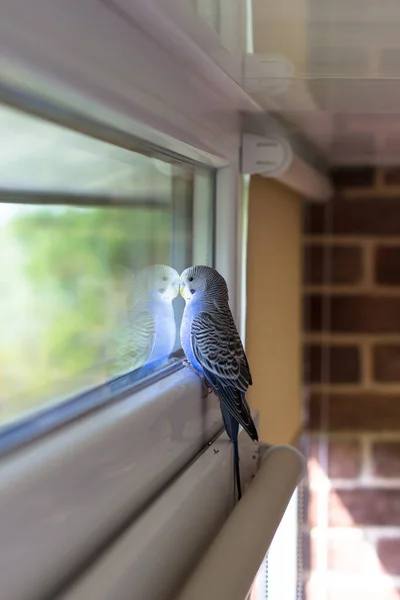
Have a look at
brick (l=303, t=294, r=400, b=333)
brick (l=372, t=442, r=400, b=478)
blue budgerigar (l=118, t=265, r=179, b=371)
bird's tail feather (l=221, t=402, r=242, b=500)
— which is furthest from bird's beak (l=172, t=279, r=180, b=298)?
brick (l=372, t=442, r=400, b=478)

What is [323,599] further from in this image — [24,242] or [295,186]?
[24,242]

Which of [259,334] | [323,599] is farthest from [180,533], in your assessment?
[323,599]

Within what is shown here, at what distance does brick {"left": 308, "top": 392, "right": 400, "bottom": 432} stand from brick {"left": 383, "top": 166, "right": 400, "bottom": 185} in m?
0.40

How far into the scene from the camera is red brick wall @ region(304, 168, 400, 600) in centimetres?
132

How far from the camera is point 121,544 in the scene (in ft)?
1.47

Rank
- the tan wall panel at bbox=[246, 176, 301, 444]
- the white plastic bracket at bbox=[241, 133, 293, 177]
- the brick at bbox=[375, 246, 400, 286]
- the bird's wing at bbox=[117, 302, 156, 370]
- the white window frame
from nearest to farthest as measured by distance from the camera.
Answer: the white window frame, the bird's wing at bbox=[117, 302, 156, 370], the white plastic bracket at bbox=[241, 133, 293, 177], the tan wall panel at bbox=[246, 176, 301, 444], the brick at bbox=[375, 246, 400, 286]

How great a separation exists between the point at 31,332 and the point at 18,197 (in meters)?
0.08

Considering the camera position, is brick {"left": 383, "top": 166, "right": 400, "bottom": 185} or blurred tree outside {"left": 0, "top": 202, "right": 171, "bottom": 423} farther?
brick {"left": 383, "top": 166, "right": 400, "bottom": 185}

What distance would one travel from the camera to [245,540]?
19.8 inches

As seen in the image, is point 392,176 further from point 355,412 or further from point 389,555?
point 389,555

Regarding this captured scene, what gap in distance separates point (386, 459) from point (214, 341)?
83 cm

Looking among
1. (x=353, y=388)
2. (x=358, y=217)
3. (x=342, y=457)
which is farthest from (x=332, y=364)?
(x=358, y=217)

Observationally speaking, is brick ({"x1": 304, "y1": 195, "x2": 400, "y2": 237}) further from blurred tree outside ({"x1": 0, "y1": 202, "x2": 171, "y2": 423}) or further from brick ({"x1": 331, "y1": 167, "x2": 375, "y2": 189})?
blurred tree outside ({"x1": 0, "y1": 202, "x2": 171, "y2": 423})

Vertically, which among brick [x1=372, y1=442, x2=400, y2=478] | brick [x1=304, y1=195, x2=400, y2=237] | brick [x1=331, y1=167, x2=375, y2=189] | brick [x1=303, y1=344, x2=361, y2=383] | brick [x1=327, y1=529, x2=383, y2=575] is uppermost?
brick [x1=331, y1=167, x2=375, y2=189]
